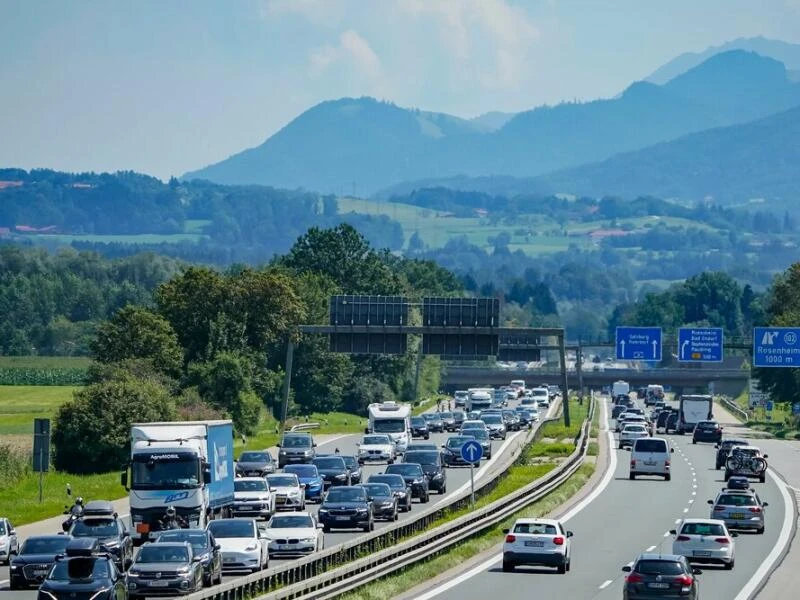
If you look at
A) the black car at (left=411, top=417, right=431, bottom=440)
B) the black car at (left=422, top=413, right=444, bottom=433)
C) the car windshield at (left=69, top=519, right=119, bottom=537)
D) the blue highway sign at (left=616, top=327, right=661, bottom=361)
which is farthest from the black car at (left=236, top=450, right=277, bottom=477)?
the blue highway sign at (left=616, top=327, right=661, bottom=361)

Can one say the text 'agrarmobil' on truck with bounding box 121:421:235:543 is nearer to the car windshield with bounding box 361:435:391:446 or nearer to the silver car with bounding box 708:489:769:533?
the silver car with bounding box 708:489:769:533

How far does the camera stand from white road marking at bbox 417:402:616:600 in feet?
121

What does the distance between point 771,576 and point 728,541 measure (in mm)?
2229

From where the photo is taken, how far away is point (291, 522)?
4328 cm

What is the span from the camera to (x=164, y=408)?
79625mm

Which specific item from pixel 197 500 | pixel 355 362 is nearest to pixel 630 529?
pixel 197 500

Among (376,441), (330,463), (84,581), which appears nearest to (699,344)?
(376,441)

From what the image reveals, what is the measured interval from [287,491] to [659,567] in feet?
81.5

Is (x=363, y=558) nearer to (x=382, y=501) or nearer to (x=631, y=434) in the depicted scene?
(x=382, y=501)

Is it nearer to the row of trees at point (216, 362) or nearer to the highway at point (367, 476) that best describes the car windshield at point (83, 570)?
the highway at point (367, 476)

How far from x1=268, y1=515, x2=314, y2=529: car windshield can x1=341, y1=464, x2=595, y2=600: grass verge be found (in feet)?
11.2

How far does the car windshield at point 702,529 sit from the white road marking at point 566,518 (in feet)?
12.3

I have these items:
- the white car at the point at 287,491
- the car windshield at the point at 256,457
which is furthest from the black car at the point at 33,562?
the car windshield at the point at 256,457

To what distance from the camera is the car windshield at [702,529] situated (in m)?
42.4
